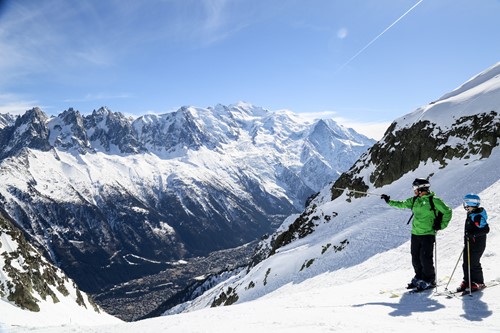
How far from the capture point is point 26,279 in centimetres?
8294

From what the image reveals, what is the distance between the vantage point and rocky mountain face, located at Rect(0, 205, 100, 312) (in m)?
76.7

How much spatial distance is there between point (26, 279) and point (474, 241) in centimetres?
9108

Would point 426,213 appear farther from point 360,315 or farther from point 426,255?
point 360,315

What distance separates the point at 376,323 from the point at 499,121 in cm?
4992

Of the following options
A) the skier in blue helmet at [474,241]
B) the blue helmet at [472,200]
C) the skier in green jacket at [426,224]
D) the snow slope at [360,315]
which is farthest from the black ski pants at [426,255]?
the blue helmet at [472,200]

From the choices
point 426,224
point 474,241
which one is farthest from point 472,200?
point 426,224

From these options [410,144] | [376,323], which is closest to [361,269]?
[376,323]

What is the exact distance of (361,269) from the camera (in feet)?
101

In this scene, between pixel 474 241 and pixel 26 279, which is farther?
pixel 26 279

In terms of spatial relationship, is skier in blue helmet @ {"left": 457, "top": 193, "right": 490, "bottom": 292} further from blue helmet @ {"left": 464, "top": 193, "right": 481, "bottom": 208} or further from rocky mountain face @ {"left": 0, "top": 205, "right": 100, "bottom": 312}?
Result: rocky mountain face @ {"left": 0, "top": 205, "right": 100, "bottom": 312}

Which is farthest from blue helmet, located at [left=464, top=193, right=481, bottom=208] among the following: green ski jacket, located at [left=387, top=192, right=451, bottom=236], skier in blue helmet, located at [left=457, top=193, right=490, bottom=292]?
green ski jacket, located at [left=387, top=192, right=451, bottom=236]

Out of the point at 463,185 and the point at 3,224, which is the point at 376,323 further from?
the point at 3,224

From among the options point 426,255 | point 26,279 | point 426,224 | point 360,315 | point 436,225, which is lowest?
point 360,315

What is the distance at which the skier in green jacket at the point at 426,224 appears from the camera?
13.8 meters
